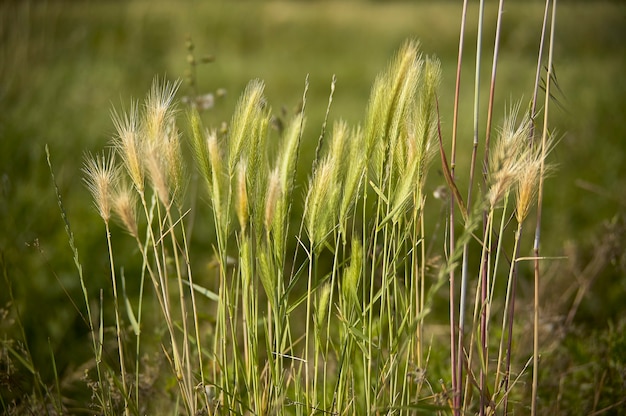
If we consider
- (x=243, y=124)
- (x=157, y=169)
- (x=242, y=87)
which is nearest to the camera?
(x=157, y=169)

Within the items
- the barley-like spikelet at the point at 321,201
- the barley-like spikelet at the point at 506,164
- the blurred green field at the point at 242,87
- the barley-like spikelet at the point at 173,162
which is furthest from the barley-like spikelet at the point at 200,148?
the barley-like spikelet at the point at 506,164

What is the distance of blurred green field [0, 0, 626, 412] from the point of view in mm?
2150

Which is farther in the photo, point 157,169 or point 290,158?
point 290,158

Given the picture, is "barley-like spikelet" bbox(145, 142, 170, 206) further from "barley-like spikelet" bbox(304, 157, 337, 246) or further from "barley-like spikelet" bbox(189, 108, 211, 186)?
"barley-like spikelet" bbox(304, 157, 337, 246)

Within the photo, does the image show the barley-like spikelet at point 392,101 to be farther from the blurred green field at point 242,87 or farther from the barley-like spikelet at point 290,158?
the blurred green field at point 242,87

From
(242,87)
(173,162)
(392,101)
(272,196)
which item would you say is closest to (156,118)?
(173,162)

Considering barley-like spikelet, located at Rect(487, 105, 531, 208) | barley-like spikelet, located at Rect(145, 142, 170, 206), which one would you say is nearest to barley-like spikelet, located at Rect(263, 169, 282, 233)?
barley-like spikelet, located at Rect(145, 142, 170, 206)

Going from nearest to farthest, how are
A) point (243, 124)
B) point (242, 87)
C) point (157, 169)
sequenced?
point (157, 169)
point (243, 124)
point (242, 87)

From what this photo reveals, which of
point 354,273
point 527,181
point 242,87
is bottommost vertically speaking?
point 242,87

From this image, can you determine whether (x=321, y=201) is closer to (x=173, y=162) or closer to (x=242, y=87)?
(x=173, y=162)

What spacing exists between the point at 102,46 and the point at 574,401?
3.86 metres

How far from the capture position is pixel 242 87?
4547 mm

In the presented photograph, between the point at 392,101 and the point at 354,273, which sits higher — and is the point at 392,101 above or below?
above

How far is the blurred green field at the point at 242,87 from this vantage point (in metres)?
2.15
